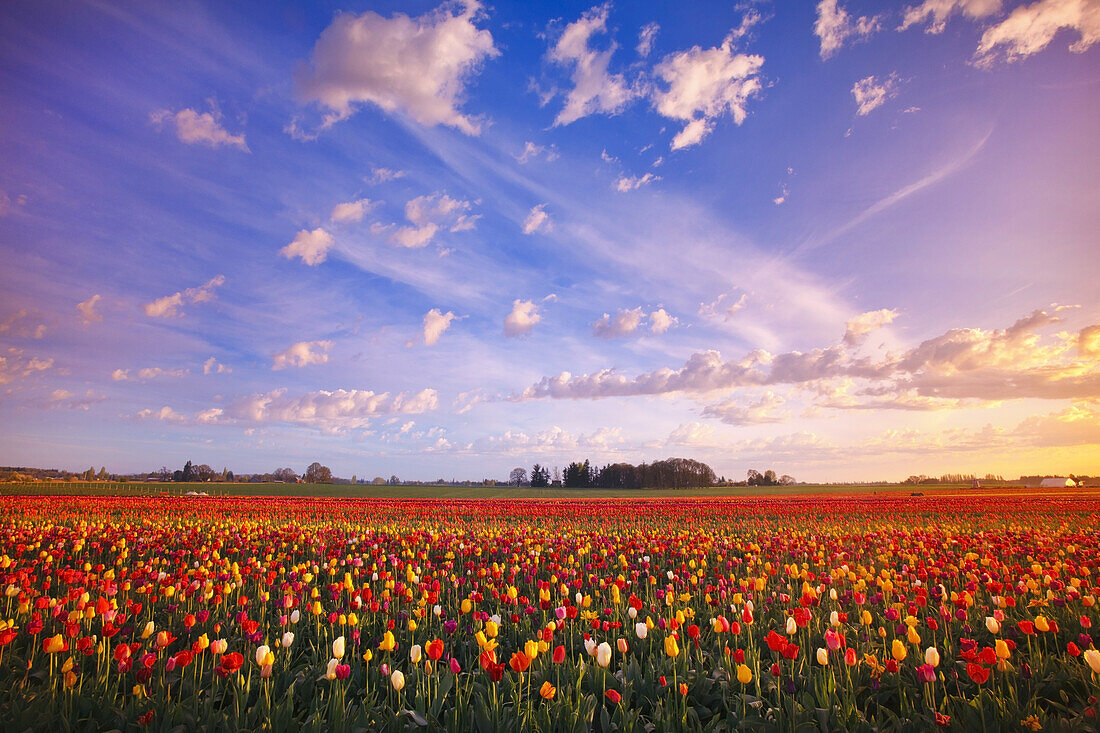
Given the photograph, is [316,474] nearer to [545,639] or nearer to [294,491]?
[294,491]

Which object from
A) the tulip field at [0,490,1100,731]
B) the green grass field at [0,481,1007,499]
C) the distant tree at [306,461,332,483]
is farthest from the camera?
the distant tree at [306,461,332,483]

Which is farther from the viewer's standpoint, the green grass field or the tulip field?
the green grass field

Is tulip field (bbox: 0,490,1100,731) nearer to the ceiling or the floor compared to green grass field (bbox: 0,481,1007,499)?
nearer to the ceiling

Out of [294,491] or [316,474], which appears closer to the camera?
[294,491]

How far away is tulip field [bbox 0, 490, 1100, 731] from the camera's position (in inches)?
156

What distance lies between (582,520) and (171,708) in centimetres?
1532

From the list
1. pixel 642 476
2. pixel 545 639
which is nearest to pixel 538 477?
pixel 642 476

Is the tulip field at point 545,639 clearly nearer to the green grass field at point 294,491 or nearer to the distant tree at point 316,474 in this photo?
the green grass field at point 294,491

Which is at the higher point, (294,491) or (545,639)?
(545,639)

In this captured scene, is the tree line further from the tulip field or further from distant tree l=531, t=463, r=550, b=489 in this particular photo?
the tulip field

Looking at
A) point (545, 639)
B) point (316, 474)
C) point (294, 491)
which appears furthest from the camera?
point (316, 474)

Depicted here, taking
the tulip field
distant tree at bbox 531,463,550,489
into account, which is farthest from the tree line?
the tulip field

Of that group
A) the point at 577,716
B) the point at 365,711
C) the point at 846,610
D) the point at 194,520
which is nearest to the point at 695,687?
the point at 577,716

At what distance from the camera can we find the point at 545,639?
4695mm
